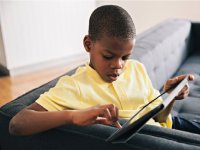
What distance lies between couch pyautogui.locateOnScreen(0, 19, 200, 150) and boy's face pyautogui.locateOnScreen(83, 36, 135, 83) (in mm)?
191

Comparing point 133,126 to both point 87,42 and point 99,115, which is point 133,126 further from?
point 87,42

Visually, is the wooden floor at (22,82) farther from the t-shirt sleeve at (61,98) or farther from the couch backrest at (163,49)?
the t-shirt sleeve at (61,98)

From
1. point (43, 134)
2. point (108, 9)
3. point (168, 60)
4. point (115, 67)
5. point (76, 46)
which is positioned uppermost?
point (108, 9)

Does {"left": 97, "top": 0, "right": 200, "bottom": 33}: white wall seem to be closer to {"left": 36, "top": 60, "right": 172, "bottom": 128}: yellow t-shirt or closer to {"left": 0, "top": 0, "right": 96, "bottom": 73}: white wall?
{"left": 0, "top": 0, "right": 96, "bottom": 73}: white wall

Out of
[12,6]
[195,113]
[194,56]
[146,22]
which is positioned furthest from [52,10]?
[195,113]

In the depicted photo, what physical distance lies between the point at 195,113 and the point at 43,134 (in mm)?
931

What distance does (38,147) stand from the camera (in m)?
0.85

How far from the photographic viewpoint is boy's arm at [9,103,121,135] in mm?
690

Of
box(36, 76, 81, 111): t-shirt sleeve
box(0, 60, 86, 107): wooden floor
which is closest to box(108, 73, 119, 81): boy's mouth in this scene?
box(36, 76, 81, 111): t-shirt sleeve

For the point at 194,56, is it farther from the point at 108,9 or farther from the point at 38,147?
the point at 38,147

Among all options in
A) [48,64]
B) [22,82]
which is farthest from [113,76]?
[48,64]

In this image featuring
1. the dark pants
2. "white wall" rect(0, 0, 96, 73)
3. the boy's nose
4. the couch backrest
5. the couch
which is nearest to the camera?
the couch

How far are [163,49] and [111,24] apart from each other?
1139 mm

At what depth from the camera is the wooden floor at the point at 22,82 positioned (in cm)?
262
